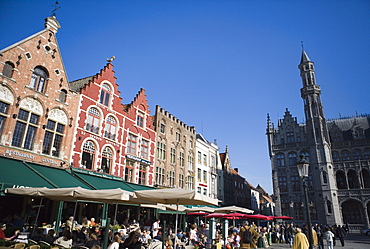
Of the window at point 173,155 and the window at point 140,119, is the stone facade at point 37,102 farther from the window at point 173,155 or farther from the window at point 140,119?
the window at point 173,155

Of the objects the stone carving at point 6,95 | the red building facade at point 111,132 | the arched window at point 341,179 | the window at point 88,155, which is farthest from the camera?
the arched window at point 341,179

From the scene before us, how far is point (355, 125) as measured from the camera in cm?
4456

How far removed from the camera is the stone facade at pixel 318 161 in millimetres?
39000

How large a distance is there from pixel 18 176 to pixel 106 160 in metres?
8.31

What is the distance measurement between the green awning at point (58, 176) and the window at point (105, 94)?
6.99 meters

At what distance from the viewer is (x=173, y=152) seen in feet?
102

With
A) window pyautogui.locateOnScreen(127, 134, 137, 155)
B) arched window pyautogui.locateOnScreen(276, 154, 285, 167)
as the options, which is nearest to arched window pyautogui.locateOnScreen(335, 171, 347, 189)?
arched window pyautogui.locateOnScreen(276, 154, 285, 167)

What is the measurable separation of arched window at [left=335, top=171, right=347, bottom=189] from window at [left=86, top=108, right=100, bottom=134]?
130 ft

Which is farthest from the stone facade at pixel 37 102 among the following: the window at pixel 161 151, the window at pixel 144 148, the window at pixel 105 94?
the window at pixel 161 151

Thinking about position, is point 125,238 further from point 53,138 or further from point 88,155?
point 88,155

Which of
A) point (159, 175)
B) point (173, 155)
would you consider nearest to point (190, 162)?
point (173, 155)

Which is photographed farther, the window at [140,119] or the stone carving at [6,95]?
the window at [140,119]

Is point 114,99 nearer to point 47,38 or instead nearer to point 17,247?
point 47,38

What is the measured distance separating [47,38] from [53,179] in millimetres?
10162
